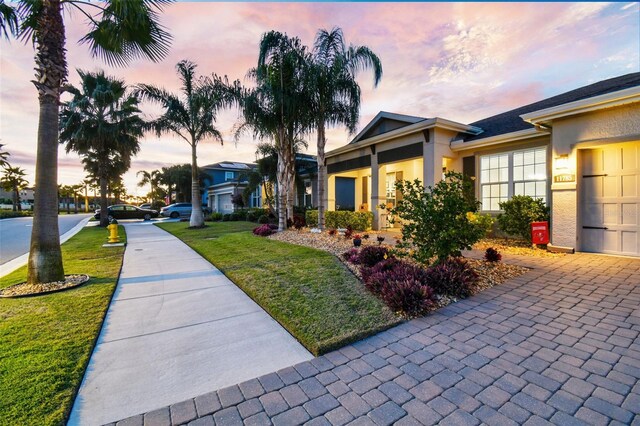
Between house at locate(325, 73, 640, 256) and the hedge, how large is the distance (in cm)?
60

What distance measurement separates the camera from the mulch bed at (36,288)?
4879 mm

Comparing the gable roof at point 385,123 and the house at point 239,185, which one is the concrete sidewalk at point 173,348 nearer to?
the gable roof at point 385,123

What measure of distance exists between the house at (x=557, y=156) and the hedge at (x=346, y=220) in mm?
601

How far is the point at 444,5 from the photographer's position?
5879mm

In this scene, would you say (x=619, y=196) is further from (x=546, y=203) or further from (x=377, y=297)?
(x=377, y=297)

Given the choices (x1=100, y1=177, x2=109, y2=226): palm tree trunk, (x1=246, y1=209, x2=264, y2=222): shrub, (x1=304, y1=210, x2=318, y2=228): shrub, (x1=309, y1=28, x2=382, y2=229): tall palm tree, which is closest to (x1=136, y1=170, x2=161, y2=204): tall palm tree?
Result: (x1=100, y1=177, x2=109, y2=226): palm tree trunk

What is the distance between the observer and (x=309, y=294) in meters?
4.68

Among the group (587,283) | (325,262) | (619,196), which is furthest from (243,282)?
(619,196)

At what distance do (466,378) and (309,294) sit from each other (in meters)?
2.58

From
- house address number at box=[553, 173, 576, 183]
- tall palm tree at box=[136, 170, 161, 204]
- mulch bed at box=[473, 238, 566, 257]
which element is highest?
tall palm tree at box=[136, 170, 161, 204]

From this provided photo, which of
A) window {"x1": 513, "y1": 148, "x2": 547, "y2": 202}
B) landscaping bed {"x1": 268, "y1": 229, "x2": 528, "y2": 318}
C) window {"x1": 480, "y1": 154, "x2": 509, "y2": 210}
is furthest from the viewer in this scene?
window {"x1": 480, "y1": 154, "x2": 509, "y2": 210}

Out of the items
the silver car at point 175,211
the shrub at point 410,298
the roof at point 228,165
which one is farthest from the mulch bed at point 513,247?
the roof at point 228,165

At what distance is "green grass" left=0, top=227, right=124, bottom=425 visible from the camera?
85.7 inches

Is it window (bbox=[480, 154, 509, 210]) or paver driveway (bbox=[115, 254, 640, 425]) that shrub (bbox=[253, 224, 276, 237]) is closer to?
window (bbox=[480, 154, 509, 210])
